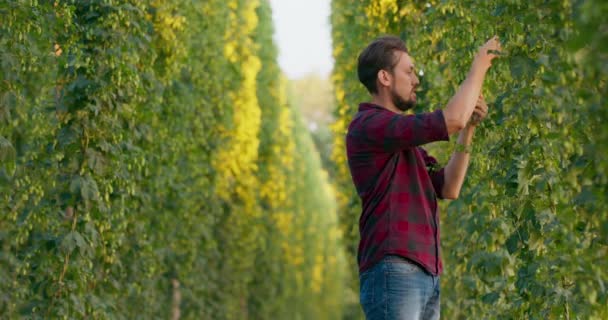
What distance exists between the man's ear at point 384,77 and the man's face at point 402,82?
0.05 feet

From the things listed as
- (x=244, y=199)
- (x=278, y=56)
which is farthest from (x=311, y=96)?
(x=244, y=199)

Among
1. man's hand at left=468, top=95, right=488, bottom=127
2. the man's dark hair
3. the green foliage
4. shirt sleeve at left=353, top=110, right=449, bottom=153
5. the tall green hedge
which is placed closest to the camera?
the green foliage

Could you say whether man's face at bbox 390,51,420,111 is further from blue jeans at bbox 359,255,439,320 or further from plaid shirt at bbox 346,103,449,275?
blue jeans at bbox 359,255,439,320

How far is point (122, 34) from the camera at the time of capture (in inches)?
261

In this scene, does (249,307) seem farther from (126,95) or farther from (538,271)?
(538,271)

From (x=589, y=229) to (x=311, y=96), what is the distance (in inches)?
2412

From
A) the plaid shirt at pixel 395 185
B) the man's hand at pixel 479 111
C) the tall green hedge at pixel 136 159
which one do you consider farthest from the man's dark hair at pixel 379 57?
the tall green hedge at pixel 136 159

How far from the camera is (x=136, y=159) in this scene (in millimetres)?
6848

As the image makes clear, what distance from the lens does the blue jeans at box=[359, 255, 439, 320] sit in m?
3.77

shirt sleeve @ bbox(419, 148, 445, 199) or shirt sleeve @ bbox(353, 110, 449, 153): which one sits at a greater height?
shirt sleeve @ bbox(353, 110, 449, 153)

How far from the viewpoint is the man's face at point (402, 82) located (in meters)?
4.10

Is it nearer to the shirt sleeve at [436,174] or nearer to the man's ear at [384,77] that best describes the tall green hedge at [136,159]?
the man's ear at [384,77]

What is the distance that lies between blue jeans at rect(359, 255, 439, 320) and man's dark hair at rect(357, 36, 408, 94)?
0.76m

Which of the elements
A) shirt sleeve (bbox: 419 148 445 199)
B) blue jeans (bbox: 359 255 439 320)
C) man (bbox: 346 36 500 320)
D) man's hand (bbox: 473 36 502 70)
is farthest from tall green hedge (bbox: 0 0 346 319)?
man's hand (bbox: 473 36 502 70)
